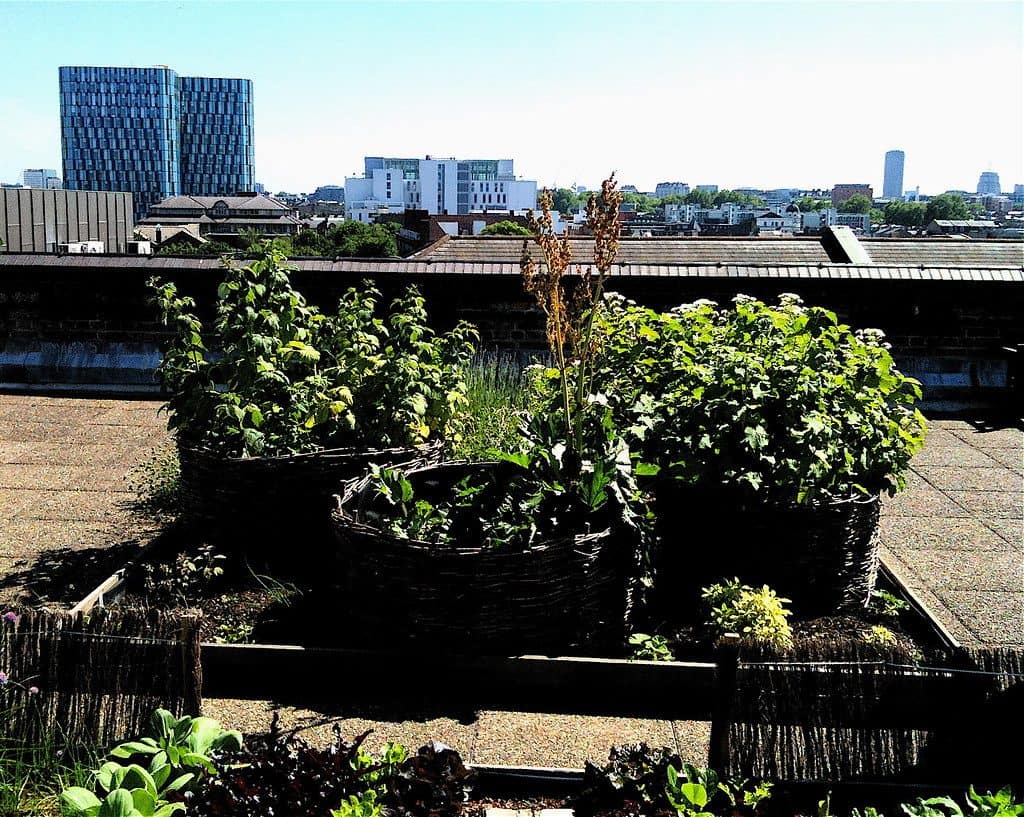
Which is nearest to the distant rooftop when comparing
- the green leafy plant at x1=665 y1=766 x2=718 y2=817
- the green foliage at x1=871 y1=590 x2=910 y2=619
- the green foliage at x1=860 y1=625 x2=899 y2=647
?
the green foliage at x1=871 y1=590 x2=910 y2=619

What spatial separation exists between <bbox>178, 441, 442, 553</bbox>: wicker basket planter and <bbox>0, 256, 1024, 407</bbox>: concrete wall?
4.98 metres

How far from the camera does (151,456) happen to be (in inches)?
312

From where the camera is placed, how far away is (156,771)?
3.02 meters

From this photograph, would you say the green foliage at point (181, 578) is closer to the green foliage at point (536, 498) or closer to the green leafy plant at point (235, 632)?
the green leafy plant at point (235, 632)

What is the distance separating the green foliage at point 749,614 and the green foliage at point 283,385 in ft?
6.04

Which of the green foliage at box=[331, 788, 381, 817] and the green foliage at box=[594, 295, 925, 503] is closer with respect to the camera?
the green foliage at box=[331, 788, 381, 817]

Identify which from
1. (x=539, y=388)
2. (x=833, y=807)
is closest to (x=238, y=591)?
(x=539, y=388)

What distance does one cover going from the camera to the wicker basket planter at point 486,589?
14.3 ft

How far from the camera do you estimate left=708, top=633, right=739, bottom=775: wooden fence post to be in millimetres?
3383

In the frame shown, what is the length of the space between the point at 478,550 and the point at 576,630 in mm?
576

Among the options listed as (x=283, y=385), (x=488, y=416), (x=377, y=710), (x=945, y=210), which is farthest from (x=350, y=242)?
(x=377, y=710)

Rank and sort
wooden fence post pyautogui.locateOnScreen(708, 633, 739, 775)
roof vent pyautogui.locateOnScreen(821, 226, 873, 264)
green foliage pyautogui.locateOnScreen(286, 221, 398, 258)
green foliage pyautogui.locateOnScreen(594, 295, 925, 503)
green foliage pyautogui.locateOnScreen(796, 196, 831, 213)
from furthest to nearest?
green foliage pyautogui.locateOnScreen(796, 196, 831, 213) → green foliage pyautogui.locateOnScreen(286, 221, 398, 258) → roof vent pyautogui.locateOnScreen(821, 226, 873, 264) → green foliage pyautogui.locateOnScreen(594, 295, 925, 503) → wooden fence post pyautogui.locateOnScreen(708, 633, 739, 775)

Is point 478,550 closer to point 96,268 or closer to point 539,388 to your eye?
point 539,388

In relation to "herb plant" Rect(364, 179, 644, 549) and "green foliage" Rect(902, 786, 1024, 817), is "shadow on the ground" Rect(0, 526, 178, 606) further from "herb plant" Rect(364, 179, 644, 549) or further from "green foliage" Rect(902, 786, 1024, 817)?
"green foliage" Rect(902, 786, 1024, 817)
